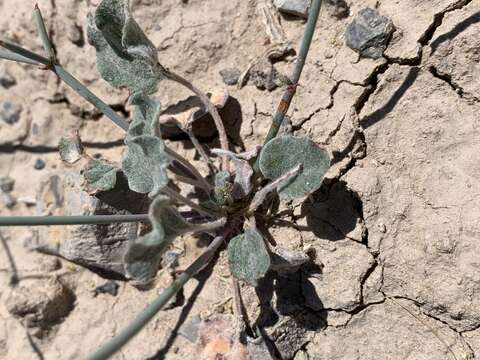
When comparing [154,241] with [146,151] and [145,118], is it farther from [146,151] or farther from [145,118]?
[145,118]

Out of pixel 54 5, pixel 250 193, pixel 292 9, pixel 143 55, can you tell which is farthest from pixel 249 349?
pixel 54 5

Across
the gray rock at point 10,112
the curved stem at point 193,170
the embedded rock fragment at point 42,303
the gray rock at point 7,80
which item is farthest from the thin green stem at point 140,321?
the gray rock at point 7,80

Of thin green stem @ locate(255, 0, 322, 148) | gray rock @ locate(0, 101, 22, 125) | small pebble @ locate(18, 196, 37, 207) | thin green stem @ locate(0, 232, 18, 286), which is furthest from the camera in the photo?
gray rock @ locate(0, 101, 22, 125)

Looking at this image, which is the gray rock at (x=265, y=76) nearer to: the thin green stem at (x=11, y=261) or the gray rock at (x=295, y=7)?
the gray rock at (x=295, y=7)

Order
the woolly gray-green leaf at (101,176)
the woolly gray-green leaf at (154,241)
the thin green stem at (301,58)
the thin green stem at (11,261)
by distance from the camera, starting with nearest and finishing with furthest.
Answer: the woolly gray-green leaf at (154,241), the thin green stem at (301,58), the woolly gray-green leaf at (101,176), the thin green stem at (11,261)

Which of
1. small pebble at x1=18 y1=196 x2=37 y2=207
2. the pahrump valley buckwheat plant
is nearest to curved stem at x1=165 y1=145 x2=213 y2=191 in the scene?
the pahrump valley buckwheat plant

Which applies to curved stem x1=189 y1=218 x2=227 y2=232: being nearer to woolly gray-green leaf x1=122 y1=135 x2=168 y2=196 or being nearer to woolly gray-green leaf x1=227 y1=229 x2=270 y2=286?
woolly gray-green leaf x1=227 y1=229 x2=270 y2=286
